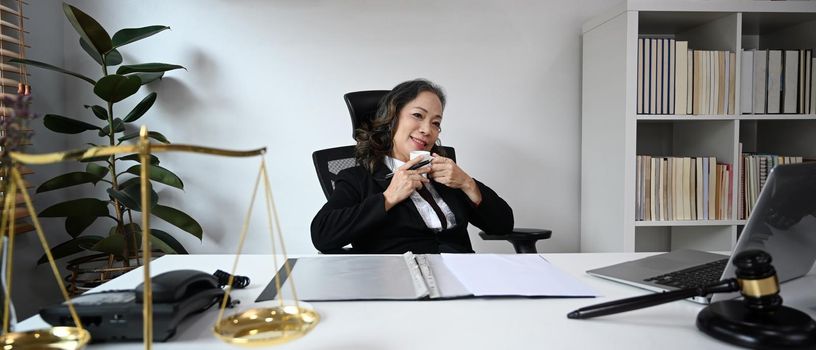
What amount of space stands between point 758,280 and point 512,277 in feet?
1.48

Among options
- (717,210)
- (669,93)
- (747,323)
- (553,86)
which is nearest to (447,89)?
(553,86)

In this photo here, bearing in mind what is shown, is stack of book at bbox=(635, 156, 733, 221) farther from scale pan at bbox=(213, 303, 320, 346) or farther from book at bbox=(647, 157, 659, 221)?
scale pan at bbox=(213, 303, 320, 346)

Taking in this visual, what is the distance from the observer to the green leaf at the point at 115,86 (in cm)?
205

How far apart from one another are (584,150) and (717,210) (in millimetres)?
660

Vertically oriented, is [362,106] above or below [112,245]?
above

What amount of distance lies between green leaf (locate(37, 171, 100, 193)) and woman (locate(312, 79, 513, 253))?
3.70 feet

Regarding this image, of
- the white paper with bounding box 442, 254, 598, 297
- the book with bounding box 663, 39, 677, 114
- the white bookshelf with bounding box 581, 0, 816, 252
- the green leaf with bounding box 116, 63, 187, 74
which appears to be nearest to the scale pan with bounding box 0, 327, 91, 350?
the white paper with bounding box 442, 254, 598, 297

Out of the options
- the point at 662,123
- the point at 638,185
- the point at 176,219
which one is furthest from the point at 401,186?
the point at 662,123

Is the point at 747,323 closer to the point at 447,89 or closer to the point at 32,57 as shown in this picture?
the point at 447,89

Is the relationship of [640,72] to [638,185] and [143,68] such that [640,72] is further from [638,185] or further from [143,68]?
[143,68]

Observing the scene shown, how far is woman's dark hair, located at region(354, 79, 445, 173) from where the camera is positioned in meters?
1.96

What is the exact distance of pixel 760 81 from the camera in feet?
7.84

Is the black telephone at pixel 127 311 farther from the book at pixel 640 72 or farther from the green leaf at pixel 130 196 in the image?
the book at pixel 640 72

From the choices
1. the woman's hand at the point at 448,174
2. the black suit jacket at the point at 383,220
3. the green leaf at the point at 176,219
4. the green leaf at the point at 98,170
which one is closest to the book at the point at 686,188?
the black suit jacket at the point at 383,220
